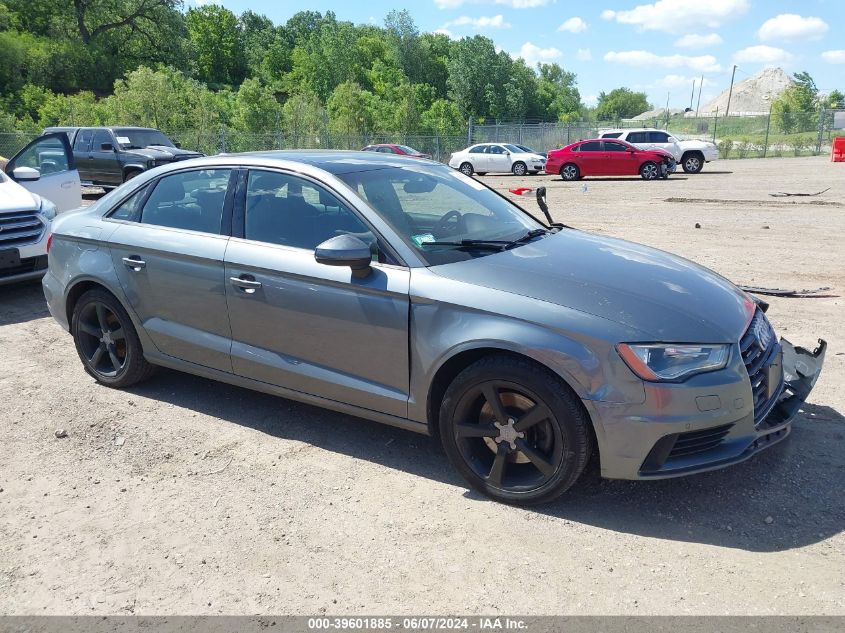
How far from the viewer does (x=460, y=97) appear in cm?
8638

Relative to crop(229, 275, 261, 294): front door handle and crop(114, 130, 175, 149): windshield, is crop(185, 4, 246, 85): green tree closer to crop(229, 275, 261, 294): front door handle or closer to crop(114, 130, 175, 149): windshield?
crop(114, 130, 175, 149): windshield

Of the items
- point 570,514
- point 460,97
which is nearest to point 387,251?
point 570,514

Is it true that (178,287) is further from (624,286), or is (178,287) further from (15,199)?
(15,199)

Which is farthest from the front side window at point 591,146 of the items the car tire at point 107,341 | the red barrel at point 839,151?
the car tire at point 107,341

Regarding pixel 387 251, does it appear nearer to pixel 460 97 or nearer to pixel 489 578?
pixel 489 578

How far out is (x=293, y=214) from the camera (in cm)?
412

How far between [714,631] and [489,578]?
854mm

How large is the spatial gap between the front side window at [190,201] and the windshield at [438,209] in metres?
0.88

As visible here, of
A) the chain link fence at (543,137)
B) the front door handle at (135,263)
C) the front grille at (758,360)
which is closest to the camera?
the front grille at (758,360)

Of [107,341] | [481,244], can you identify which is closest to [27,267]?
[107,341]

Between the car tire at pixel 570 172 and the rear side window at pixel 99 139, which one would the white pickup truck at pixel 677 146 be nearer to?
the car tire at pixel 570 172

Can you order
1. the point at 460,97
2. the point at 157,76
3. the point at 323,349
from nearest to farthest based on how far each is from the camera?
the point at 323,349 → the point at 157,76 → the point at 460,97

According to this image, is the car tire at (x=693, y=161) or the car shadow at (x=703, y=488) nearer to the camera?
the car shadow at (x=703, y=488)

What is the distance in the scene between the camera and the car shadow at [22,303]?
7.24 meters
